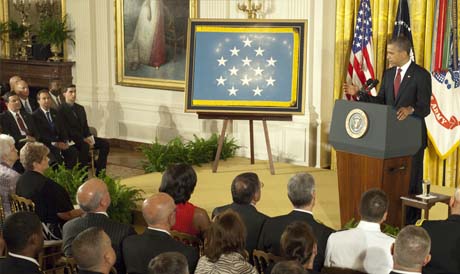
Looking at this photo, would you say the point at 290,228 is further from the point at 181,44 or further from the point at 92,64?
the point at 92,64

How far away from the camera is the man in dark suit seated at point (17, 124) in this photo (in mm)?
9008

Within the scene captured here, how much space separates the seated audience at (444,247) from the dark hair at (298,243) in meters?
0.98

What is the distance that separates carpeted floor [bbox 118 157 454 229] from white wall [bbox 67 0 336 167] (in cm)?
41

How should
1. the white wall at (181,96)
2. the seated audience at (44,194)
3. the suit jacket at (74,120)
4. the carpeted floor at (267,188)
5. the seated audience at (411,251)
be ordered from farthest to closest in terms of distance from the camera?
the white wall at (181,96), the suit jacket at (74,120), the carpeted floor at (267,188), the seated audience at (44,194), the seated audience at (411,251)

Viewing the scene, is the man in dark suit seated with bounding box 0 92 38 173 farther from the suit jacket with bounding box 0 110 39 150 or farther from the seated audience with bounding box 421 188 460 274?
the seated audience with bounding box 421 188 460 274

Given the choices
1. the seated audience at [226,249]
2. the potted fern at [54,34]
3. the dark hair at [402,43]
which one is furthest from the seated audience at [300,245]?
the potted fern at [54,34]

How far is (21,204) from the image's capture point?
596 centimetres

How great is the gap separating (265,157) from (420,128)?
4032 millimetres

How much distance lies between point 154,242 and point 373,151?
2373 millimetres

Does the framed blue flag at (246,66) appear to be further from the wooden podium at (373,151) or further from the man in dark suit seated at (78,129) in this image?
the wooden podium at (373,151)

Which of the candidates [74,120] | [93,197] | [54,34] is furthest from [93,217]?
[54,34]

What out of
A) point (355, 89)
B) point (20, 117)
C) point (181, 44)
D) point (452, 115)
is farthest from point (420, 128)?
point (181, 44)

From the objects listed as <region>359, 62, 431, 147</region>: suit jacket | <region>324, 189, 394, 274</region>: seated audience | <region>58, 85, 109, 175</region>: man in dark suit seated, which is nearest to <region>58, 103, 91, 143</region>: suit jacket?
<region>58, 85, 109, 175</region>: man in dark suit seated

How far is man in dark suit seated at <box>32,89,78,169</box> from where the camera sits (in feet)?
29.9
